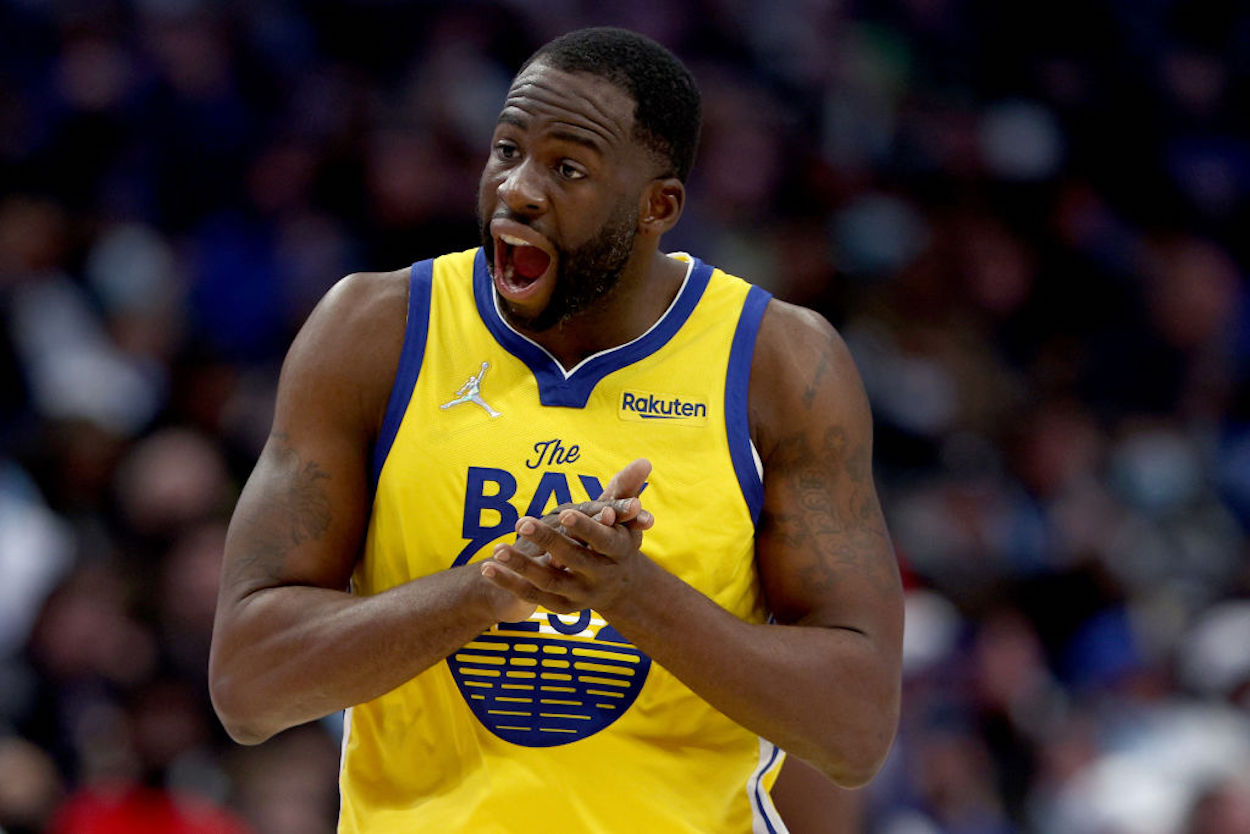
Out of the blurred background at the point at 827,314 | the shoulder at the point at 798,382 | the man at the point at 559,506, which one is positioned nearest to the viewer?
the man at the point at 559,506

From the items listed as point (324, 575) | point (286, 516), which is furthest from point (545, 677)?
point (286, 516)

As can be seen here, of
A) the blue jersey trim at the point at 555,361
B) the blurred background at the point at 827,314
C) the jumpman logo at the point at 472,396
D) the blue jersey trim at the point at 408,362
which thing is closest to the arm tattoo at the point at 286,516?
the blue jersey trim at the point at 408,362

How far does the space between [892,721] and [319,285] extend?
502cm

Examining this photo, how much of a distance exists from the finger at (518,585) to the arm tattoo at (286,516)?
47 centimetres

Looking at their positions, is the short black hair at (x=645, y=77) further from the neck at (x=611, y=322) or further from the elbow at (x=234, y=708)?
the elbow at (x=234, y=708)

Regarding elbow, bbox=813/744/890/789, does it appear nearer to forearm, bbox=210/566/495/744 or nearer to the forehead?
forearm, bbox=210/566/495/744

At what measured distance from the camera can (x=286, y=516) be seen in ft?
10.5

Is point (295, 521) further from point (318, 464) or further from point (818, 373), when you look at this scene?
point (818, 373)

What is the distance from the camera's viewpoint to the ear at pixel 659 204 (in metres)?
3.33

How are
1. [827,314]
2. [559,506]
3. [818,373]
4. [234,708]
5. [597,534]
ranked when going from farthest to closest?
[827,314] → [818,373] → [234,708] → [559,506] → [597,534]

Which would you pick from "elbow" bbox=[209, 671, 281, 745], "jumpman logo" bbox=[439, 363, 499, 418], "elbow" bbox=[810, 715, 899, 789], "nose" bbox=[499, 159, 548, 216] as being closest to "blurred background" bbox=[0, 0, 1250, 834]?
"elbow" bbox=[209, 671, 281, 745]

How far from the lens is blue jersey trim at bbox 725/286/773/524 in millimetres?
3297

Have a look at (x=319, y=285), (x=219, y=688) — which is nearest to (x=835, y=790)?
(x=219, y=688)

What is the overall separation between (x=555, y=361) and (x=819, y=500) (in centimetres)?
56
